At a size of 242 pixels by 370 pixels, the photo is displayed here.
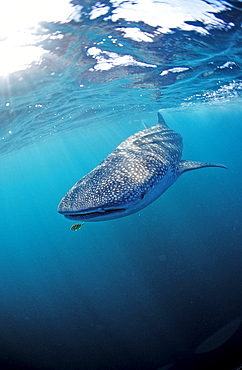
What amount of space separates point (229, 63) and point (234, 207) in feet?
31.2

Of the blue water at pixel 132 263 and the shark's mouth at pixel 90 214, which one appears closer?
the shark's mouth at pixel 90 214

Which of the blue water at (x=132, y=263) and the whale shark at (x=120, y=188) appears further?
the blue water at (x=132, y=263)

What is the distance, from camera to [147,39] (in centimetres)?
695

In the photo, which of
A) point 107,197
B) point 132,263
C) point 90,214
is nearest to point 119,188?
point 107,197

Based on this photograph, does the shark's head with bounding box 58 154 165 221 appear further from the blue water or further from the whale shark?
the blue water

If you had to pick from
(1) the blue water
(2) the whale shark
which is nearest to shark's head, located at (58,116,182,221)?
(2) the whale shark

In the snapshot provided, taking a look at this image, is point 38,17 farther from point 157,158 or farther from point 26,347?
point 26,347

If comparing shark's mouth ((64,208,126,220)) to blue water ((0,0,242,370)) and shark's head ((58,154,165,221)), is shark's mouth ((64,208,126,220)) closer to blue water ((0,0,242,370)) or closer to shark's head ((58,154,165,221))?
shark's head ((58,154,165,221))

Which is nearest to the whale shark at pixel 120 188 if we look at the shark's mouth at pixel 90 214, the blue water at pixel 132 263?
the shark's mouth at pixel 90 214

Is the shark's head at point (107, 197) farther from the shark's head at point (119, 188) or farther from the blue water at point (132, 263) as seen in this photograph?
the blue water at point (132, 263)

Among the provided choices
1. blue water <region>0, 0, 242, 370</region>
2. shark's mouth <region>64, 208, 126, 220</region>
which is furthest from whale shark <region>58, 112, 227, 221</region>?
blue water <region>0, 0, 242, 370</region>

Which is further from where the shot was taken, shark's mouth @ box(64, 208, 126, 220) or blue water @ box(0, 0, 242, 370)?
blue water @ box(0, 0, 242, 370)

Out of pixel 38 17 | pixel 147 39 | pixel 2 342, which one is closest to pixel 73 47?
pixel 38 17

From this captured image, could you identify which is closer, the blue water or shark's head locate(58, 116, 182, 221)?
shark's head locate(58, 116, 182, 221)
